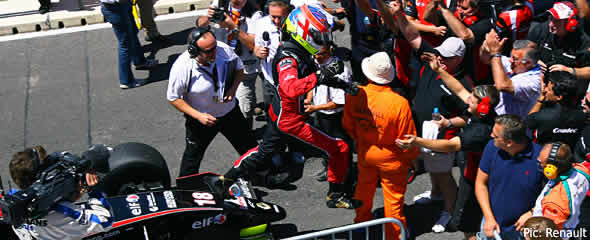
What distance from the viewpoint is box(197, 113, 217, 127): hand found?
644cm

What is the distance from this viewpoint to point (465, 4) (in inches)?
299

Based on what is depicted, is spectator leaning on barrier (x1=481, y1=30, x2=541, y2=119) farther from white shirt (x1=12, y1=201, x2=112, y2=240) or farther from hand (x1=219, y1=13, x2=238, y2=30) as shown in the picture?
white shirt (x1=12, y1=201, x2=112, y2=240)

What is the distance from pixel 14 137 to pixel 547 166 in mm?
6356

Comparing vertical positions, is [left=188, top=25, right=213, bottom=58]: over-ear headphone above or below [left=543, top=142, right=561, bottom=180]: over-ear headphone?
above

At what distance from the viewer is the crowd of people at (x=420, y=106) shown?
5.21 meters

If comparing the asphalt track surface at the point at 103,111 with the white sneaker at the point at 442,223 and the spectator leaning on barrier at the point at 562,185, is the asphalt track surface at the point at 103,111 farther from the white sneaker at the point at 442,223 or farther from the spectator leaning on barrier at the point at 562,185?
the spectator leaning on barrier at the point at 562,185

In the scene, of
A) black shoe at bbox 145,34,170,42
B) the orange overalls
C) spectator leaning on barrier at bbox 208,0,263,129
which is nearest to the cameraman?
the orange overalls

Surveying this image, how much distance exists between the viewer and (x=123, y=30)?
29.6 ft

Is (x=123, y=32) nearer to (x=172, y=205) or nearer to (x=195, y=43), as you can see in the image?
(x=195, y=43)

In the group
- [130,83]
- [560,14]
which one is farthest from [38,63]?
[560,14]

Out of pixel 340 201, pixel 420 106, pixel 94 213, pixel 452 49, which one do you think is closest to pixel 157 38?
pixel 340 201

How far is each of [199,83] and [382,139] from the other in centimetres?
195

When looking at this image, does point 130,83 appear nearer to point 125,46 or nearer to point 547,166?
point 125,46

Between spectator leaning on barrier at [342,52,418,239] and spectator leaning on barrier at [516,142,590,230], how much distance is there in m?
1.20
